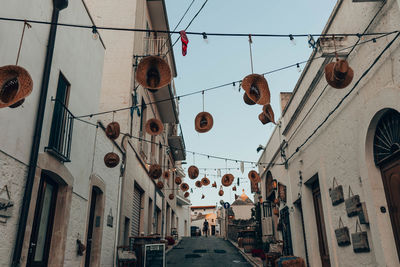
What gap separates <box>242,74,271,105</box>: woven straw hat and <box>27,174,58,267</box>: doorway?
406 centimetres

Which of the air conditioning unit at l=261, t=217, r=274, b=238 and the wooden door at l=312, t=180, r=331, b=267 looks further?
the air conditioning unit at l=261, t=217, r=274, b=238

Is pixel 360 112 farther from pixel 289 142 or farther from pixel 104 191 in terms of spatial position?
pixel 104 191

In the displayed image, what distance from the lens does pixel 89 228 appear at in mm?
8641

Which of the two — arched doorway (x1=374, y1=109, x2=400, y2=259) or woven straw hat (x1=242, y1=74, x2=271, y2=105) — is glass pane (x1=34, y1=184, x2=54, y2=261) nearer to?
woven straw hat (x1=242, y1=74, x2=271, y2=105)

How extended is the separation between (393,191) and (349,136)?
5.75ft

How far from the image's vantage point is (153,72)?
5.94m

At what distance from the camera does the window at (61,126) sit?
20.2 ft

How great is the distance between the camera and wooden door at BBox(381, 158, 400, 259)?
5.85 meters

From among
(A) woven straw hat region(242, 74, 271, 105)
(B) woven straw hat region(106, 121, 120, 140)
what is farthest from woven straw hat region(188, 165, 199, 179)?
(A) woven straw hat region(242, 74, 271, 105)

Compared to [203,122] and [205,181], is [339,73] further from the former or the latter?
[205,181]

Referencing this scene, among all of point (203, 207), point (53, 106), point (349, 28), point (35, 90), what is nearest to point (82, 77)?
point (53, 106)

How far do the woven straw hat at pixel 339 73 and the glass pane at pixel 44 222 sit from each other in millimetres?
5667

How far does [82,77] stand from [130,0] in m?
6.72

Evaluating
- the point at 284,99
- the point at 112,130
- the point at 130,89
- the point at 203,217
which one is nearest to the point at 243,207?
the point at 203,217
